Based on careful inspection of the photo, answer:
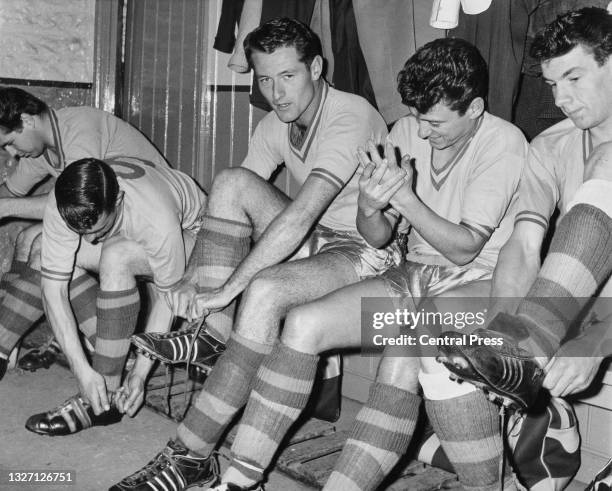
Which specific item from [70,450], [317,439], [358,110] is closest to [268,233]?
[358,110]

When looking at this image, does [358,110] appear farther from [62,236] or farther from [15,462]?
[15,462]

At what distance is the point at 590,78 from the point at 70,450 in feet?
5.35

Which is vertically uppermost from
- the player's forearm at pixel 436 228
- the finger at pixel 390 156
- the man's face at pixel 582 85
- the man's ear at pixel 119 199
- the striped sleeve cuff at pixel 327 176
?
the man's face at pixel 582 85

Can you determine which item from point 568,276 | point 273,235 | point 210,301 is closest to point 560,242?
point 568,276

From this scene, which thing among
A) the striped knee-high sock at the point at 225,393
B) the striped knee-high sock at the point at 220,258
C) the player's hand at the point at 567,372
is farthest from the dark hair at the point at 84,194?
the player's hand at the point at 567,372

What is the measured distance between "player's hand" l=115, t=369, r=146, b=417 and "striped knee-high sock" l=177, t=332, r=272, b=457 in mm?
527

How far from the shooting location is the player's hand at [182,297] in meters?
2.12

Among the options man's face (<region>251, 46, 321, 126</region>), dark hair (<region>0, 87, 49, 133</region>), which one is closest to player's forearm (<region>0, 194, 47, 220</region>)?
dark hair (<region>0, 87, 49, 133</region>)

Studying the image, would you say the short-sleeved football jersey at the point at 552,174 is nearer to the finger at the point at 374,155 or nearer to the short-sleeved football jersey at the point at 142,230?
the finger at the point at 374,155

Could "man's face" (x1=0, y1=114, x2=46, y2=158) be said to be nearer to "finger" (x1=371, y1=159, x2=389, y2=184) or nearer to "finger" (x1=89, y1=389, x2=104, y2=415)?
"finger" (x1=89, y1=389, x2=104, y2=415)

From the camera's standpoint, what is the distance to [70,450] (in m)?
2.09

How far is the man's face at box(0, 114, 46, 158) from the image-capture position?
2752 mm

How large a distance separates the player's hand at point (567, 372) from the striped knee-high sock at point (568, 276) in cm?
2

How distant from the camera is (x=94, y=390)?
88.5 inches
